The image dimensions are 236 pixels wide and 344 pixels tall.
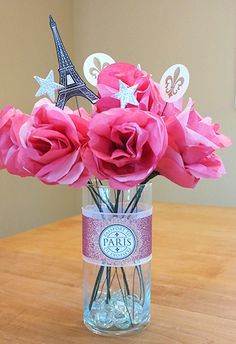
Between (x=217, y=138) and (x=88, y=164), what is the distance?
209 mm

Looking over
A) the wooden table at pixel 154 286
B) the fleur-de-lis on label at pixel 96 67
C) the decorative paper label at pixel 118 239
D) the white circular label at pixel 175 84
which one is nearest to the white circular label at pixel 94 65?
the fleur-de-lis on label at pixel 96 67

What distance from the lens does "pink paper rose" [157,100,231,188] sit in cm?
66

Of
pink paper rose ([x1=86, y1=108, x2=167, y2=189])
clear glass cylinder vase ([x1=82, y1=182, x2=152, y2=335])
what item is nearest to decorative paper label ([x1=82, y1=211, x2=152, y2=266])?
clear glass cylinder vase ([x1=82, y1=182, x2=152, y2=335])

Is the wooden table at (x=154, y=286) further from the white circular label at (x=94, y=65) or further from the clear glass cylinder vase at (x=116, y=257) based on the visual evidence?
the white circular label at (x=94, y=65)

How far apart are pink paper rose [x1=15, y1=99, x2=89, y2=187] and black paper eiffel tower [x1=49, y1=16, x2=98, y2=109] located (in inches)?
2.3

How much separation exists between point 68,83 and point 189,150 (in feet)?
0.70

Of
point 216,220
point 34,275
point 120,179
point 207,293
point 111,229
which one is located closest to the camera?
point 120,179

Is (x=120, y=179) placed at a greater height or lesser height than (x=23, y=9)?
lesser

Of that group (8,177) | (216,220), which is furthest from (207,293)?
→ (8,177)

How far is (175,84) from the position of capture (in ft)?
2.27

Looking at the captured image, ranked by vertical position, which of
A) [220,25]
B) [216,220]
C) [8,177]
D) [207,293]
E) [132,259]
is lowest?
[8,177]

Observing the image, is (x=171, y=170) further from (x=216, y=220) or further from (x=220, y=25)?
(x=220, y=25)

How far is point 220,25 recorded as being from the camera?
281 cm

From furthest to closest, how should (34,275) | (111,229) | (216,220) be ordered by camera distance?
(216,220) → (34,275) → (111,229)
